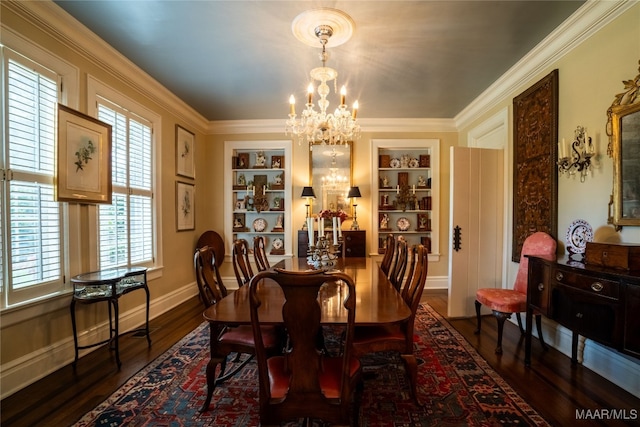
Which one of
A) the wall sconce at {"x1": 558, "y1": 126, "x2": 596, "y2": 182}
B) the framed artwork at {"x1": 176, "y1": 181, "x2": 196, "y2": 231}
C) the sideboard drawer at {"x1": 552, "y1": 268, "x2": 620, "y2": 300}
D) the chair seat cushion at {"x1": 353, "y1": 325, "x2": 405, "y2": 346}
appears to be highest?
the wall sconce at {"x1": 558, "y1": 126, "x2": 596, "y2": 182}

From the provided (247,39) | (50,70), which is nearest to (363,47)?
(247,39)

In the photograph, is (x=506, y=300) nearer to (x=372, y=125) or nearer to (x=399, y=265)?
(x=399, y=265)

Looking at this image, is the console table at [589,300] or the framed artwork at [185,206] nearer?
the console table at [589,300]

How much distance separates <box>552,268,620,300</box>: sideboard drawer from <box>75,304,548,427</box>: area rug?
871 mm

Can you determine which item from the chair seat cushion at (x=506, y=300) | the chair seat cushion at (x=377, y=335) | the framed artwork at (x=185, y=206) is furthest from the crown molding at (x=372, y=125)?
the chair seat cushion at (x=377, y=335)

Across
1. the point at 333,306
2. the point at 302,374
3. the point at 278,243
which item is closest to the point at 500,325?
the point at 333,306

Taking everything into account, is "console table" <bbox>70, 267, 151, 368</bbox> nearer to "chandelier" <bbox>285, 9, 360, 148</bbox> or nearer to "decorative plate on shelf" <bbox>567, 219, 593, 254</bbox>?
"chandelier" <bbox>285, 9, 360, 148</bbox>

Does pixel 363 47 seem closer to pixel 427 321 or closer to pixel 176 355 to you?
pixel 427 321

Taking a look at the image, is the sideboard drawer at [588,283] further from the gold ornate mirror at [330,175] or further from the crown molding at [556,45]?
the gold ornate mirror at [330,175]

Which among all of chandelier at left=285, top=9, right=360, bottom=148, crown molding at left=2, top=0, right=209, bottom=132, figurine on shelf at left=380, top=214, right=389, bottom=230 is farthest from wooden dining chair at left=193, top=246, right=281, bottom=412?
figurine on shelf at left=380, top=214, right=389, bottom=230

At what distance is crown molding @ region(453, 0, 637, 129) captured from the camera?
2.18 metres

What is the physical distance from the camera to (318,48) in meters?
2.79

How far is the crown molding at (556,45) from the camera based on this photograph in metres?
2.18

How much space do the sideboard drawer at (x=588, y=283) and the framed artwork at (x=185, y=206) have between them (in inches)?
173
